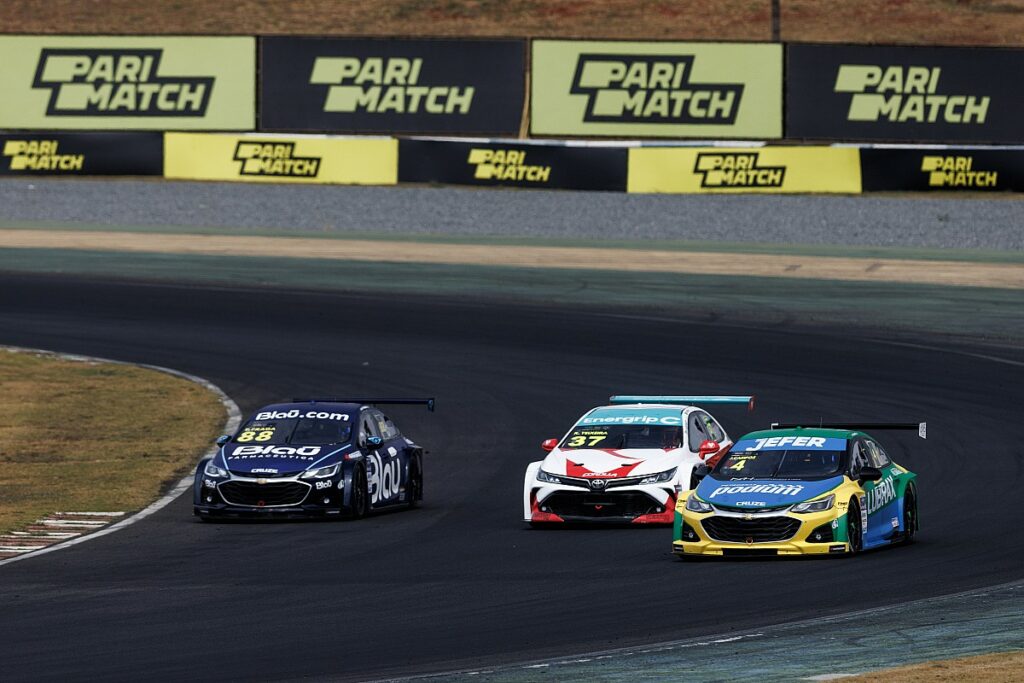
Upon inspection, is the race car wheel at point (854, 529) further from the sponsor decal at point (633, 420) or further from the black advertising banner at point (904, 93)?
the black advertising banner at point (904, 93)

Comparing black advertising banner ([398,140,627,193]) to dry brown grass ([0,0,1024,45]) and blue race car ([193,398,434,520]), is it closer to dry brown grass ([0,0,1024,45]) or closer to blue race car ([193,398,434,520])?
dry brown grass ([0,0,1024,45])

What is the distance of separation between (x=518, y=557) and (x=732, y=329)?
64.2 ft

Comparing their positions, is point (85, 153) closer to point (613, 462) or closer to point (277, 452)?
point (277, 452)

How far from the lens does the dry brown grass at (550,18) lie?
201ft

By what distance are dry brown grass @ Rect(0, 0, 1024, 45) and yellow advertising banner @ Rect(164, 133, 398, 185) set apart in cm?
1013

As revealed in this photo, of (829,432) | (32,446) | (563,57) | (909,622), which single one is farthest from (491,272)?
(909,622)

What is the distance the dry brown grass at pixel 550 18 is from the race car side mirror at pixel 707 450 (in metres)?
39.2

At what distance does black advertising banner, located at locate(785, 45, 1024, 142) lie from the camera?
4838 cm

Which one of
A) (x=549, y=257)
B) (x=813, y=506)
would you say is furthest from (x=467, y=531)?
(x=549, y=257)

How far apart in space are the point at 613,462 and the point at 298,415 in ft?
13.7

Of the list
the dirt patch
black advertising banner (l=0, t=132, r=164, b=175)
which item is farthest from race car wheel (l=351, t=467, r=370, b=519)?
black advertising banner (l=0, t=132, r=164, b=175)

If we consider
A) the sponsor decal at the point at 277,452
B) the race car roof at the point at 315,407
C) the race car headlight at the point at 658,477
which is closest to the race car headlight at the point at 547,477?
the race car headlight at the point at 658,477

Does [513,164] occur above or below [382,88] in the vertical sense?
below

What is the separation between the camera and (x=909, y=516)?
2022 cm
